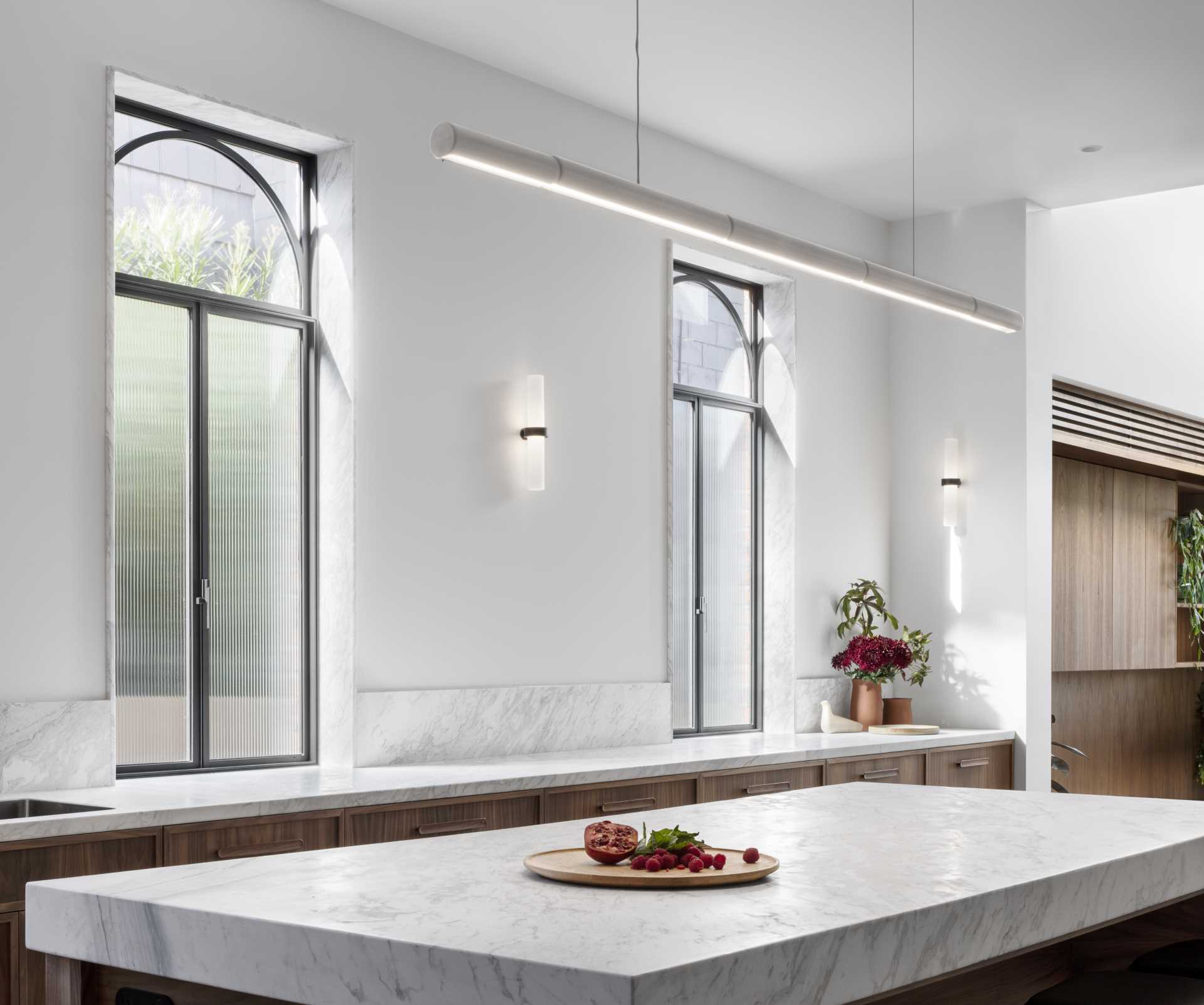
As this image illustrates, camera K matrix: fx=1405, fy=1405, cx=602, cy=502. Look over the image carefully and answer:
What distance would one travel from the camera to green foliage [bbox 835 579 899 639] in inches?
271

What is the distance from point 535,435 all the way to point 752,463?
187 cm

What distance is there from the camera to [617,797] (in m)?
4.68

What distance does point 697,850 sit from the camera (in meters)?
2.34

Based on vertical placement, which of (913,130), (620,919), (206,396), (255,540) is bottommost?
(620,919)

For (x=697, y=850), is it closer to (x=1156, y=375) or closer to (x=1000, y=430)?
(x=1000, y=430)

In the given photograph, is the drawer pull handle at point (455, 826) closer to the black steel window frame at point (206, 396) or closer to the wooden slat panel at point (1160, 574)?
the black steel window frame at point (206, 396)

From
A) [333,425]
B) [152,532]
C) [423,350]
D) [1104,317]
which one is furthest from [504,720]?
[1104,317]

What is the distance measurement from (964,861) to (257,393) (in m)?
2.99

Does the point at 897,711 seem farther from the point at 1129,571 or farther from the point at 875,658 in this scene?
the point at 1129,571

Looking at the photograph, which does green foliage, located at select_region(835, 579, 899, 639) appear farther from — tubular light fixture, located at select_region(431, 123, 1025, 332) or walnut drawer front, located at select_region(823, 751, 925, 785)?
tubular light fixture, located at select_region(431, 123, 1025, 332)

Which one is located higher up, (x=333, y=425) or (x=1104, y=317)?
(x=1104, y=317)

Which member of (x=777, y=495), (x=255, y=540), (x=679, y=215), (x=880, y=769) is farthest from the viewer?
(x=777, y=495)

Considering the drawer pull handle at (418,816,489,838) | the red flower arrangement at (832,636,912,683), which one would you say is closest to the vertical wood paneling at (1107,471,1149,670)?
the red flower arrangement at (832,636,912,683)

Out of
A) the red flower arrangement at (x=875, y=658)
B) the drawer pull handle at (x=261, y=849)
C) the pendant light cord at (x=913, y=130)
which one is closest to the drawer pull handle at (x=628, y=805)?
the drawer pull handle at (x=261, y=849)
